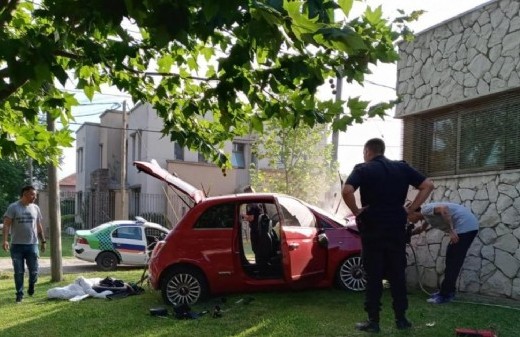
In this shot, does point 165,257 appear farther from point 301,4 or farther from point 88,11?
point 301,4

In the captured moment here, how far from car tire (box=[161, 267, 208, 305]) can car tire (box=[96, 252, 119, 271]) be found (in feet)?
22.8

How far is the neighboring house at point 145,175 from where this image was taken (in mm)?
28112

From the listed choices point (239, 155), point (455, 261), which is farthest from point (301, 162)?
point (455, 261)

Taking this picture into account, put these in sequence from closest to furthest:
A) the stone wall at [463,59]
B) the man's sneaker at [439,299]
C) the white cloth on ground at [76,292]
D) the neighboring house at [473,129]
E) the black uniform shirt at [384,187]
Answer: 1. the black uniform shirt at [384,187]
2. the man's sneaker at [439,299]
3. the neighboring house at [473,129]
4. the stone wall at [463,59]
5. the white cloth on ground at [76,292]

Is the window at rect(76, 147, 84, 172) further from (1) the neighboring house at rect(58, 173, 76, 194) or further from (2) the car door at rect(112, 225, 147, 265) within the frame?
(2) the car door at rect(112, 225, 147, 265)

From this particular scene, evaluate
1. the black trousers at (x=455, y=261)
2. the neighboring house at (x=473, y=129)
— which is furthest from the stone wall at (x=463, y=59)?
the black trousers at (x=455, y=261)

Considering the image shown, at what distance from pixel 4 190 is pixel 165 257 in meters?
35.9

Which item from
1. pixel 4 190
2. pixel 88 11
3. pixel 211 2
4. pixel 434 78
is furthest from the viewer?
pixel 4 190

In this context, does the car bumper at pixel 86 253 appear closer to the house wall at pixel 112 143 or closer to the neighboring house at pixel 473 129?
the neighboring house at pixel 473 129

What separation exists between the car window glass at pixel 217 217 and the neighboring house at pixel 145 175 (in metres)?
17.2

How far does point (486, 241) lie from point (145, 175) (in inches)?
900

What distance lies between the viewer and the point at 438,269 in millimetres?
8781

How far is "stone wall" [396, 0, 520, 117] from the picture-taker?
26.3 feet

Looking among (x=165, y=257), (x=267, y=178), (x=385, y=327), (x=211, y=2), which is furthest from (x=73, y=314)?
(x=267, y=178)
